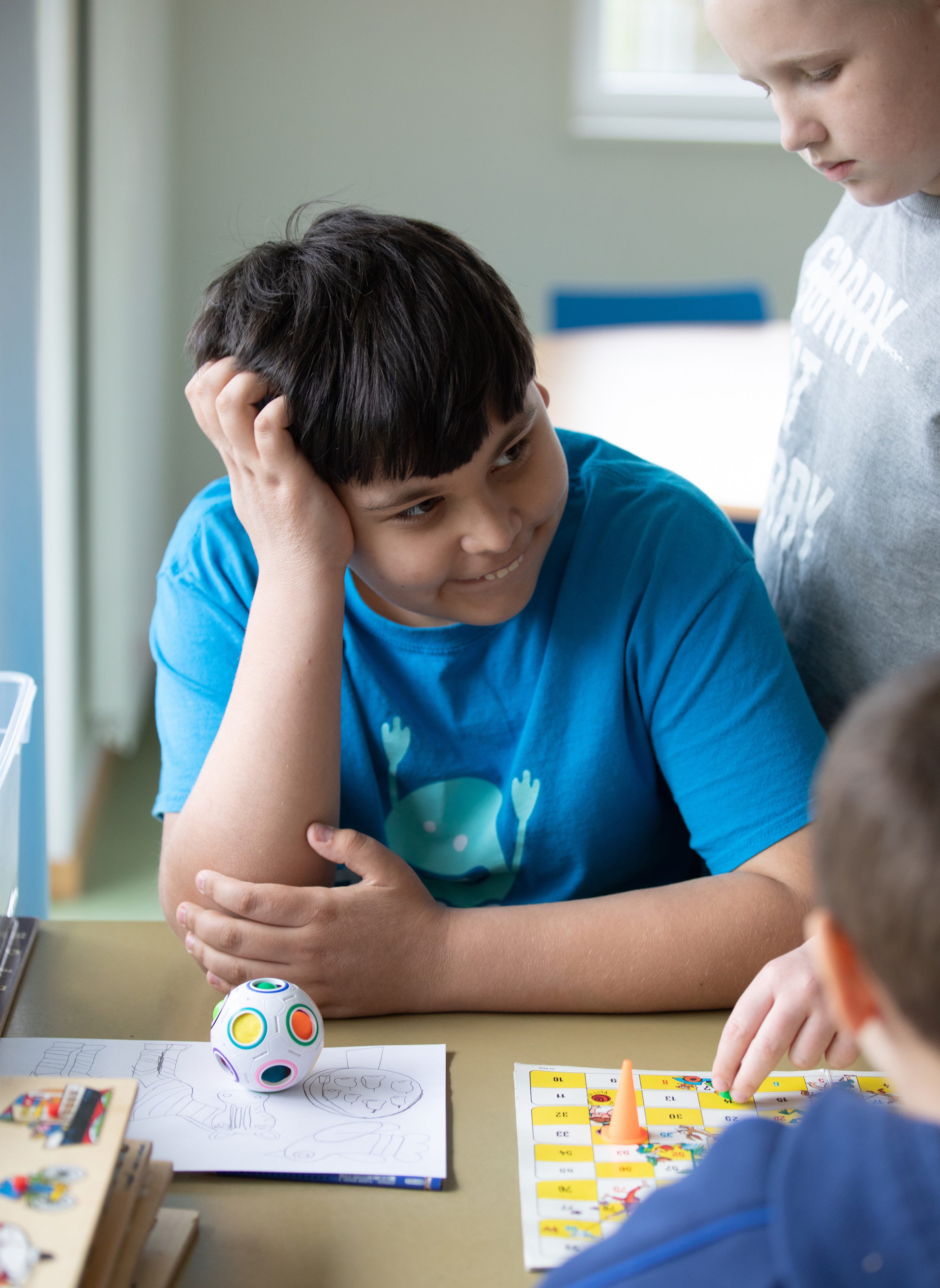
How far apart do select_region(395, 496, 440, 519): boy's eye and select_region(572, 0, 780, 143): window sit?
9.29ft

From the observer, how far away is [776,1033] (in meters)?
0.75

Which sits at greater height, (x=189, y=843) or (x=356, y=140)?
(x=356, y=140)

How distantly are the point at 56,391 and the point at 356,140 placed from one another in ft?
4.71

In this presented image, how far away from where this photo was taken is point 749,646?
961mm

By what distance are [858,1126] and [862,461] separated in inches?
28.8

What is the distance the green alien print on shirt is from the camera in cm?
103

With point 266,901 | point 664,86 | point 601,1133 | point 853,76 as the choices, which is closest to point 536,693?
point 266,901

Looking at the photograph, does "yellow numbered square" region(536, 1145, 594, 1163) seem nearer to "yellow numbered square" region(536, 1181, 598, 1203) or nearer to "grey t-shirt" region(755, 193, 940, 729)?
"yellow numbered square" region(536, 1181, 598, 1203)

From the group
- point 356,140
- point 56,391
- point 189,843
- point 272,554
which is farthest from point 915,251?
point 356,140

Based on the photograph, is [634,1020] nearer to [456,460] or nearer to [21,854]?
[456,460]

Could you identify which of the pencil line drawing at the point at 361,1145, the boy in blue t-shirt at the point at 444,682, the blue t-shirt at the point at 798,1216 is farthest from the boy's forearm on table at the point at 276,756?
the blue t-shirt at the point at 798,1216

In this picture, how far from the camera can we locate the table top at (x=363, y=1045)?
2.06ft

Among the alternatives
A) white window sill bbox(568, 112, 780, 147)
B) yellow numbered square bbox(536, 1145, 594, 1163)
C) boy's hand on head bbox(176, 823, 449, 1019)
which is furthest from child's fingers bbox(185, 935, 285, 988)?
white window sill bbox(568, 112, 780, 147)

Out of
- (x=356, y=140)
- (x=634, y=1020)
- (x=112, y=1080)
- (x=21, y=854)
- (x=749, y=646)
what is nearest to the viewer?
(x=112, y=1080)
